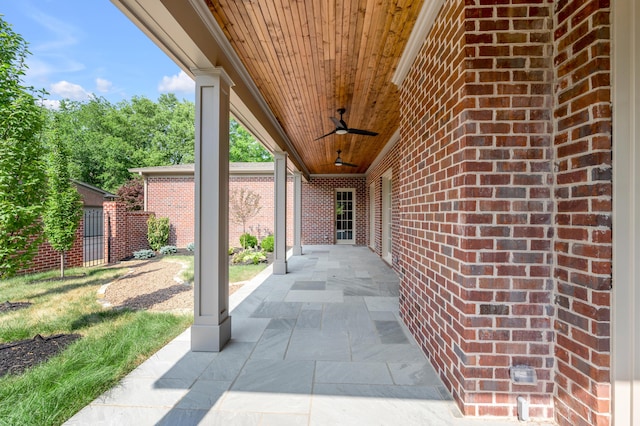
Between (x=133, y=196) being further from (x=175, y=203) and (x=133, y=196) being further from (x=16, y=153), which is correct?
(x=16, y=153)

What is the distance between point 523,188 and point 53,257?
9258 millimetres

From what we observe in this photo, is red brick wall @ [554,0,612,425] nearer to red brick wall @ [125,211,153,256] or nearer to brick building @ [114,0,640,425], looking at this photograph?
brick building @ [114,0,640,425]

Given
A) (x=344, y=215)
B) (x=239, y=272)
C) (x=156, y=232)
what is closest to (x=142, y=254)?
(x=156, y=232)

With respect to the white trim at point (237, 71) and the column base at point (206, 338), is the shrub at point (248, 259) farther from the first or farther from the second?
the column base at point (206, 338)

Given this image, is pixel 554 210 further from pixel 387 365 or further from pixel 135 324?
pixel 135 324

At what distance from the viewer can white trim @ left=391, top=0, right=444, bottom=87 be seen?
209 cm

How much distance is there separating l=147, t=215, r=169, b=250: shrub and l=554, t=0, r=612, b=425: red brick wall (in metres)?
11.2

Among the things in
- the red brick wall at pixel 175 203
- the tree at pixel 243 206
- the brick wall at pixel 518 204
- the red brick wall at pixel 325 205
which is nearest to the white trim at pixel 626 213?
the brick wall at pixel 518 204

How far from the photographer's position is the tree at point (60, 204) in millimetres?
5824

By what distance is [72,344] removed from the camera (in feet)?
9.60

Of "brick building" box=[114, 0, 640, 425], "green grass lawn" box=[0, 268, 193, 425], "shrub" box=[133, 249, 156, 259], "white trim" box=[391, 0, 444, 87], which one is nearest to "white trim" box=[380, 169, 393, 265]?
"white trim" box=[391, 0, 444, 87]

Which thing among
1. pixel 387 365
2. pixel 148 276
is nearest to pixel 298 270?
pixel 148 276

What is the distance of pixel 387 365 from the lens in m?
2.35

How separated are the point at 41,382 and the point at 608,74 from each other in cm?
414
